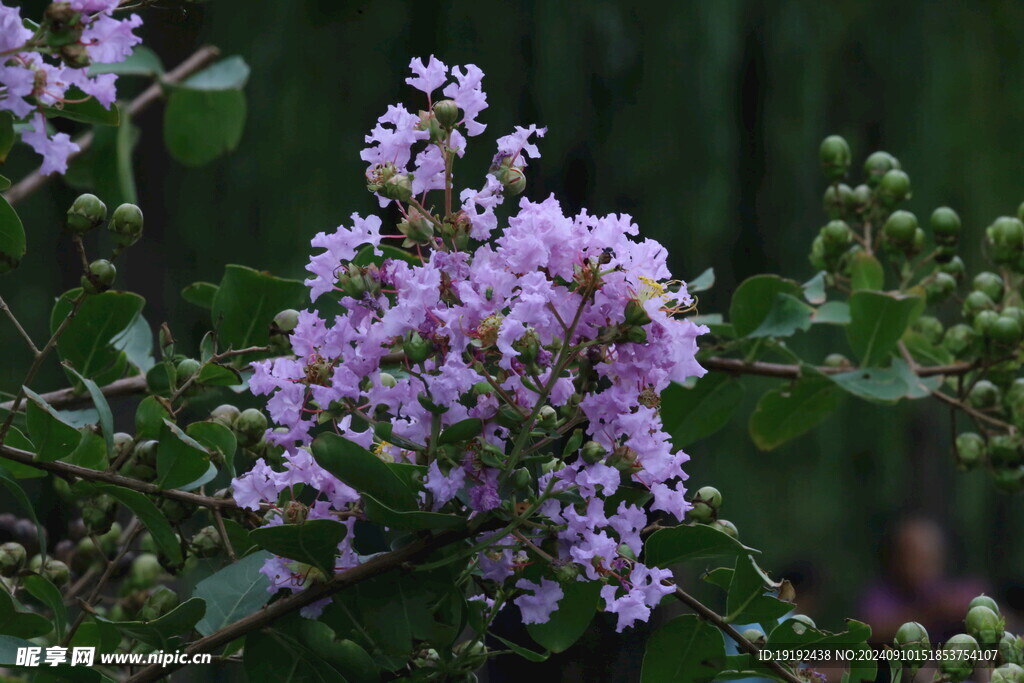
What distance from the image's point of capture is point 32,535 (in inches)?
28.8

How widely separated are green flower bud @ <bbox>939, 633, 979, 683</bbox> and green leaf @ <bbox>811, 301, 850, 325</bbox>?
0.29m

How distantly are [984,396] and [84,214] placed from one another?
2.13ft

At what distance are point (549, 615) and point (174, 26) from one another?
5.26 ft

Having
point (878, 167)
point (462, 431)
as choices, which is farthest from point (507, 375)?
point (878, 167)

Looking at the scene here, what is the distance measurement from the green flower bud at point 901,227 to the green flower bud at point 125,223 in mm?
566

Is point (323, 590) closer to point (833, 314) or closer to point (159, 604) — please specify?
point (159, 604)

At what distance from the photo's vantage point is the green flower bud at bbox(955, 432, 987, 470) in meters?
0.85

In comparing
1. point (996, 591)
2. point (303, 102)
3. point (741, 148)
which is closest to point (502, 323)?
point (303, 102)

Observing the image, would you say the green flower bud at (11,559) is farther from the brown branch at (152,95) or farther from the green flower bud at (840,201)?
the green flower bud at (840,201)

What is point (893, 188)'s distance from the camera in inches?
33.3

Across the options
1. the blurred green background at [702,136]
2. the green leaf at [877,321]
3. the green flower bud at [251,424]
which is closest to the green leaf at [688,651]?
the green flower bud at [251,424]

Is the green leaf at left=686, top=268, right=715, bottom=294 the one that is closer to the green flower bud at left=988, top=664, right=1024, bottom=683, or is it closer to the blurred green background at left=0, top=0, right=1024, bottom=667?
the green flower bud at left=988, top=664, right=1024, bottom=683

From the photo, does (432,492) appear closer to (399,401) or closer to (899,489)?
(399,401)

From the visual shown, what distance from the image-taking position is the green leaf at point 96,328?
0.59 m
